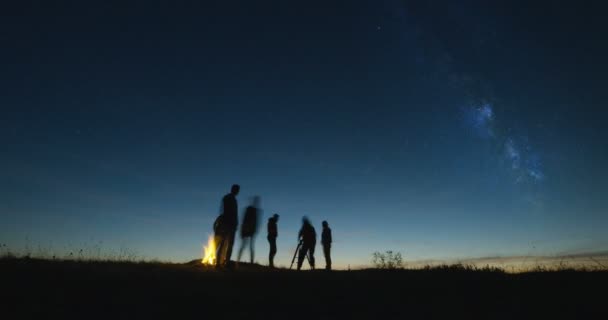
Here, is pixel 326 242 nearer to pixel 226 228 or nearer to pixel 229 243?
pixel 229 243

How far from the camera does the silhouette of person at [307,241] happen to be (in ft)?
53.2

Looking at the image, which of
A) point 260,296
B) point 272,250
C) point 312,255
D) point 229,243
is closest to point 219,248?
point 229,243

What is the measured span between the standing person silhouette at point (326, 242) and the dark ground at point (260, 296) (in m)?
6.45

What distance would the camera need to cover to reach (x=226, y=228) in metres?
11.0

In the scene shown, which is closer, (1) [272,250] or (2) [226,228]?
(2) [226,228]

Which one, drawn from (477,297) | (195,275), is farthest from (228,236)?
(477,297)

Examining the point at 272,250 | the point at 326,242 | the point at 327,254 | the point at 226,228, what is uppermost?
the point at 226,228

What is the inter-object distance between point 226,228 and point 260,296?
12.9 ft

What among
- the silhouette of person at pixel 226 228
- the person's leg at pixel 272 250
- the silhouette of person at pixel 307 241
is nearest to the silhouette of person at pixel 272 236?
the person's leg at pixel 272 250

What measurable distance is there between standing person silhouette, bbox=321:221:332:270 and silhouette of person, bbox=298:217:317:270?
57cm

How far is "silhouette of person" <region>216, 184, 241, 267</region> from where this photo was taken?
10992mm

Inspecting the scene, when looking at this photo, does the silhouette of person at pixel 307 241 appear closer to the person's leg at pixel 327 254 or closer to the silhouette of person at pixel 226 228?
the person's leg at pixel 327 254

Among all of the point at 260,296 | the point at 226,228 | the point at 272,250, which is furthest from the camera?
the point at 272,250

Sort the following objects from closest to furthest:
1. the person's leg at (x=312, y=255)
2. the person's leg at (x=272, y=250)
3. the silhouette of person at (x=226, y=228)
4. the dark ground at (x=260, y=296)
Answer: the dark ground at (x=260, y=296)
the silhouette of person at (x=226, y=228)
the person's leg at (x=272, y=250)
the person's leg at (x=312, y=255)
